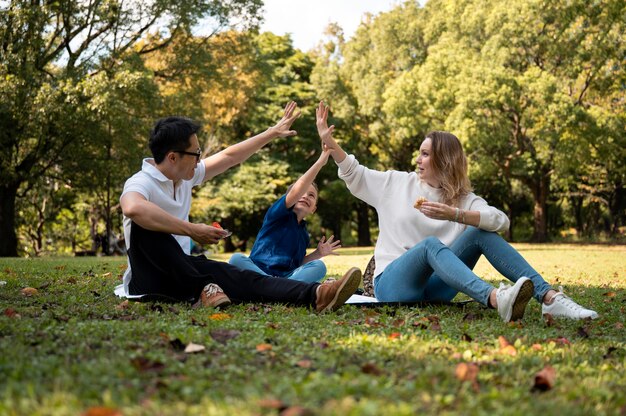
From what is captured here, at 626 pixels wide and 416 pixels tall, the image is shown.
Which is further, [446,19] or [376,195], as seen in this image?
[446,19]

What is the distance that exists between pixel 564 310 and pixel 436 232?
117cm

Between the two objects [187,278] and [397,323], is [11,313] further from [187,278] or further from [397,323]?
[397,323]

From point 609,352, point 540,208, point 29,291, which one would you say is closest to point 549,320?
point 609,352

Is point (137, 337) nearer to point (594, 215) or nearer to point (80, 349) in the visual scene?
point (80, 349)

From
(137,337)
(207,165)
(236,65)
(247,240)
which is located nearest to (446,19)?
(236,65)

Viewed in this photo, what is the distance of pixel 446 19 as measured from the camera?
106 feet

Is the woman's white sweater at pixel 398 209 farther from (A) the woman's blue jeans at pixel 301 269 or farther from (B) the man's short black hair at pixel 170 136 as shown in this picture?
(B) the man's short black hair at pixel 170 136

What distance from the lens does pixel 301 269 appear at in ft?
20.5

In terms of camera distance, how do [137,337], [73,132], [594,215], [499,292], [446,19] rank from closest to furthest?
[137,337]
[499,292]
[73,132]
[446,19]
[594,215]

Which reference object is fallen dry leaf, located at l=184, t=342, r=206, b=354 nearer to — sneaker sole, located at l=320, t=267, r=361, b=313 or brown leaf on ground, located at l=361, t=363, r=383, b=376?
brown leaf on ground, located at l=361, t=363, r=383, b=376

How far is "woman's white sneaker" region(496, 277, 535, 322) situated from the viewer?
4.49 m

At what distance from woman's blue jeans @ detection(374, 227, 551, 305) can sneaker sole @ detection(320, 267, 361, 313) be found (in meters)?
0.47

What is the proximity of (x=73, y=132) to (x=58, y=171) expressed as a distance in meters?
3.63

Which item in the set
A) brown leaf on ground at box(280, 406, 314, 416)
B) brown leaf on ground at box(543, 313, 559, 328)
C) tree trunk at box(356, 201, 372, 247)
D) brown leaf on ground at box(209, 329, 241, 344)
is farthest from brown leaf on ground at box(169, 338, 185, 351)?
tree trunk at box(356, 201, 372, 247)
